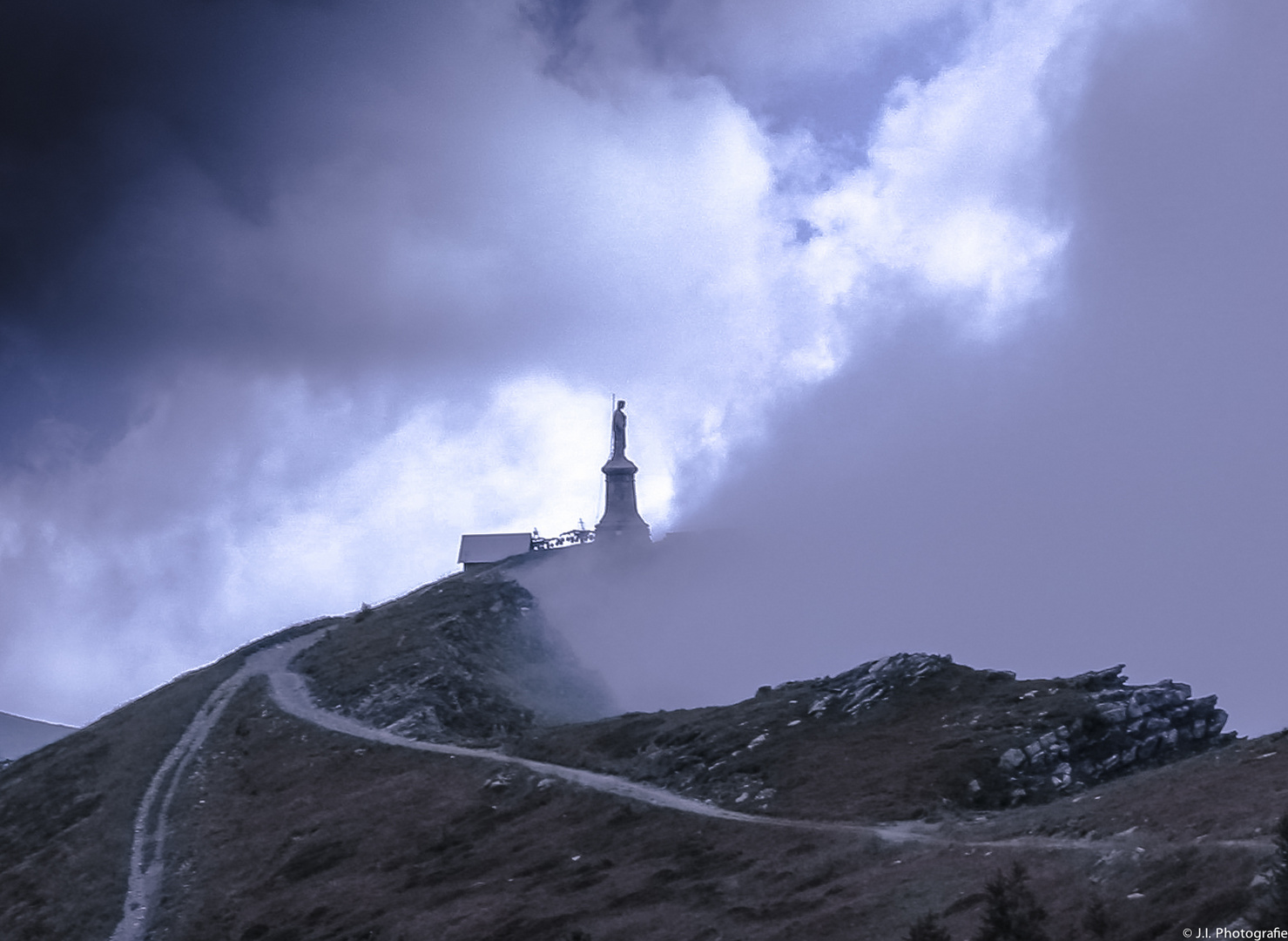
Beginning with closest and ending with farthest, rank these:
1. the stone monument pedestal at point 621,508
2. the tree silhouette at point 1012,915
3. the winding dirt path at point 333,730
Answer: the tree silhouette at point 1012,915 < the winding dirt path at point 333,730 < the stone monument pedestal at point 621,508

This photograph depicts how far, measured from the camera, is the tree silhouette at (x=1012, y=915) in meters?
27.8

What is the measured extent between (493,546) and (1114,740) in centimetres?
9472

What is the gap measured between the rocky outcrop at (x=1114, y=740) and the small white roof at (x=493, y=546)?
88902 millimetres

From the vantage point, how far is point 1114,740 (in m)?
54.5

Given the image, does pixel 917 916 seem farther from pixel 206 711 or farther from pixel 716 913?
pixel 206 711

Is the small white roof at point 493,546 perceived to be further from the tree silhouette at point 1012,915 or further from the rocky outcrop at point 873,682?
the tree silhouette at point 1012,915

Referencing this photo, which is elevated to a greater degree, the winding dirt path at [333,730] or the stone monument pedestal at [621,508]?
the stone monument pedestal at [621,508]

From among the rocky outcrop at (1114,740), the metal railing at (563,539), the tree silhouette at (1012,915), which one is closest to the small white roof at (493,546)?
the metal railing at (563,539)

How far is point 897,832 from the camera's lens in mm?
44500

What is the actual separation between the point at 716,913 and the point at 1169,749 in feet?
84.8

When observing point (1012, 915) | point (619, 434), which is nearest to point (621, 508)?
point (619, 434)

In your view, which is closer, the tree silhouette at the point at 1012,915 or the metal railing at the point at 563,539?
the tree silhouette at the point at 1012,915

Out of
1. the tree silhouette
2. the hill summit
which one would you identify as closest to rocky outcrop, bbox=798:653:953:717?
the hill summit

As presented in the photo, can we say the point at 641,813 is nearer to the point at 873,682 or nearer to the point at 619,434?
the point at 873,682
